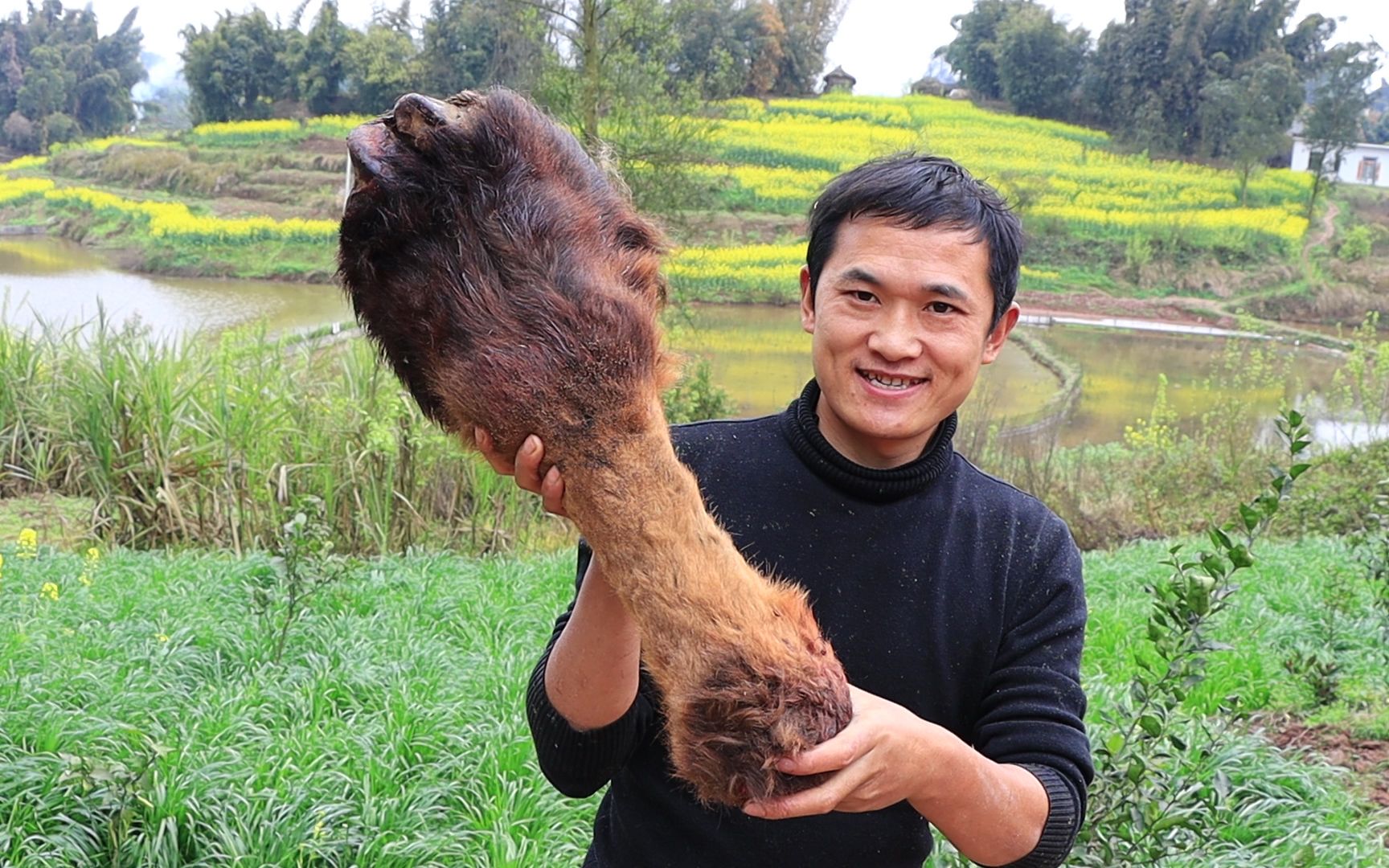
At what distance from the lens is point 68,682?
3.03 meters

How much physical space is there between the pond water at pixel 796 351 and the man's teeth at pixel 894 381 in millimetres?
7437

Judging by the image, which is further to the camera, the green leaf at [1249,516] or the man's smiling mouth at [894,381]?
the green leaf at [1249,516]

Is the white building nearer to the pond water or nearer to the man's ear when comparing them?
the pond water

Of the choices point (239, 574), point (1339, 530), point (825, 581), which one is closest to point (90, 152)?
point (239, 574)

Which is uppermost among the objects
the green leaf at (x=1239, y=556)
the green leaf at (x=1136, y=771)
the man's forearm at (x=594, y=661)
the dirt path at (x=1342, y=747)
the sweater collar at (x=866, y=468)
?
the sweater collar at (x=866, y=468)

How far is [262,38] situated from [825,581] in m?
25.5

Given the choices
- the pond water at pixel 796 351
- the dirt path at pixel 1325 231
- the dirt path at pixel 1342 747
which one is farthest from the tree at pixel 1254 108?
the dirt path at pixel 1342 747

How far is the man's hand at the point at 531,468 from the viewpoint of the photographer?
0.90 metres

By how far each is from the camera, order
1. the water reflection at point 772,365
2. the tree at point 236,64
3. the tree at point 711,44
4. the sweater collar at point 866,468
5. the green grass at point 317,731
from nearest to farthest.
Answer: the sweater collar at point 866,468
the green grass at point 317,731
the tree at point 711,44
the water reflection at point 772,365
the tree at point 236,64

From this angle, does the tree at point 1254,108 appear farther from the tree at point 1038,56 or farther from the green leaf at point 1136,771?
the green leaf at point 1136,771

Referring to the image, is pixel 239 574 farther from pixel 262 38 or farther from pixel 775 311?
pixel 262 38

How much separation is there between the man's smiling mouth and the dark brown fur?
1.25 feet

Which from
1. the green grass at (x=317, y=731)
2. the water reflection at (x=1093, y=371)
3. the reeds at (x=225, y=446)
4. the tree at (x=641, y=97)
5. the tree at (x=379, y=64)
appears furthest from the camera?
the water reflection at (x=1093, y=371)

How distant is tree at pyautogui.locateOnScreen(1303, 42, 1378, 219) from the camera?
27312mm
